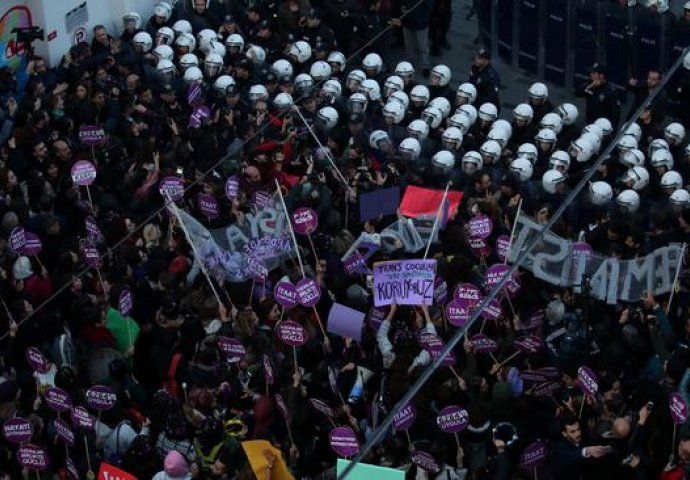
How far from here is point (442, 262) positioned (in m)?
14.8

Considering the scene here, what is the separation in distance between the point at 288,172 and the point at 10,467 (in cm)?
503

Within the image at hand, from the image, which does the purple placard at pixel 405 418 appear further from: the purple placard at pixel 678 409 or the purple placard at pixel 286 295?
the purple placard at pixel 678 409

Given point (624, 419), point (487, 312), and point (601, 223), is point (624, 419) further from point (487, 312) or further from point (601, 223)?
point (601, 223)

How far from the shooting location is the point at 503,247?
1481 cm

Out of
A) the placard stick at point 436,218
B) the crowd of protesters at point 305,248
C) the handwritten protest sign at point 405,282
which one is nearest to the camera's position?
the crowd of protesters at point 305,248

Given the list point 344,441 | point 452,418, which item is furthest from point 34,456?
point 452,418

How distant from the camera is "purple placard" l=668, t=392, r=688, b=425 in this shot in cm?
1234

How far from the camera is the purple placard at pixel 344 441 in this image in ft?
Answer: 41.3

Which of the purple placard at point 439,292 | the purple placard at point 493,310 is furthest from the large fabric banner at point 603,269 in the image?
the purple placard at point 493,310

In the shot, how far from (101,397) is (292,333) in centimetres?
161

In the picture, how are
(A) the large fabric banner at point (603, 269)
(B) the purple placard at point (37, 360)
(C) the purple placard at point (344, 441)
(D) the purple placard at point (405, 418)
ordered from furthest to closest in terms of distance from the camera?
(A) the large fabric banner at point (603, 269), (B) the purple placard at point (37, 360), (D) the purple placard at point (405, 418), (C) the purple placard at point (344, 441)

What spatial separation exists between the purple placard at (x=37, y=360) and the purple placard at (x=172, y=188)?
9.01 feet

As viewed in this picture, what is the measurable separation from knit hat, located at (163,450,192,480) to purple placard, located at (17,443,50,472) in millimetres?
982

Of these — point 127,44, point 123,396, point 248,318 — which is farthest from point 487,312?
point 127,44
